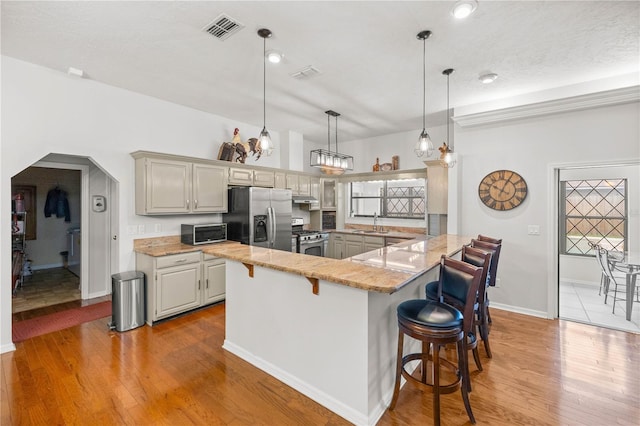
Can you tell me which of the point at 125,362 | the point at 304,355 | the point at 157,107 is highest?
the point at 157,107

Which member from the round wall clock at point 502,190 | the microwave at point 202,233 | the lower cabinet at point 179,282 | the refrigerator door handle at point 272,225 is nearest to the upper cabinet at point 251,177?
the refrigerator door handle at point 272,225

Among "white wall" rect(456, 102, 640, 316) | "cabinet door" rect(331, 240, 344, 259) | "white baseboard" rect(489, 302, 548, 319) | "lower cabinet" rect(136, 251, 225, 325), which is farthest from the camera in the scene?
"cabinet door" rect(331, 240, 344, 259)

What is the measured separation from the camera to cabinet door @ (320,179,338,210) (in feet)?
20.3

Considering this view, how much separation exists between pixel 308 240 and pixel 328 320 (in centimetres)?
335

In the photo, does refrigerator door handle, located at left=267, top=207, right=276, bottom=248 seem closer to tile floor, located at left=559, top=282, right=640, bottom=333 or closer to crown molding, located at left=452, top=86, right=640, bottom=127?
crown molding, located at left=452, top=86, right=640, bottom=127

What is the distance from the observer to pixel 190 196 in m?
3.97

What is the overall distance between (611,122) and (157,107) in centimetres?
575

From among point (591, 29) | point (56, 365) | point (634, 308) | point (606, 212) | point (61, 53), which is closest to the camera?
point (591, 29)

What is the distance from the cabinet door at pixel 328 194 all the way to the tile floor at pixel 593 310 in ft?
13.9

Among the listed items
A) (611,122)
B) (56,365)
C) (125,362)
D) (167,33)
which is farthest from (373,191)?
(56,365)

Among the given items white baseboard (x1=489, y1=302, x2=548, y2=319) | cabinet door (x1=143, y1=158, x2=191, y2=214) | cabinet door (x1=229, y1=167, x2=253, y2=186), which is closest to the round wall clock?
white baseboard (x1=489, y1=302, x2=548, y2=319)

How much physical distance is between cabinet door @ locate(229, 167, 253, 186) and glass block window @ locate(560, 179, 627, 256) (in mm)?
5229

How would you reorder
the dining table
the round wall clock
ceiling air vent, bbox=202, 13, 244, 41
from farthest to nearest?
the round wall clock → the dining table → ceiling air vent, bbox=202, 13, 244, 41

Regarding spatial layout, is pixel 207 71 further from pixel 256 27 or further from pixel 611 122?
pixel 611 122
